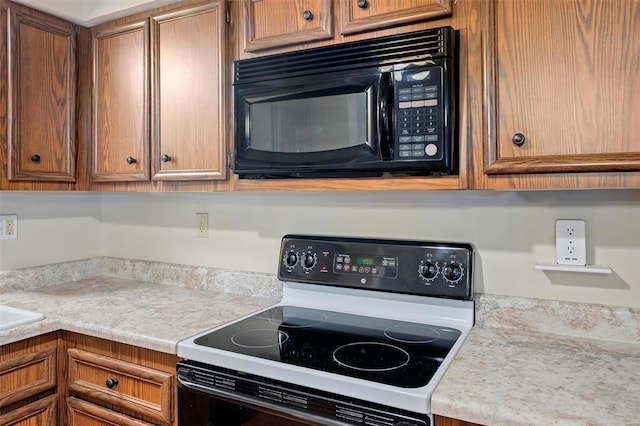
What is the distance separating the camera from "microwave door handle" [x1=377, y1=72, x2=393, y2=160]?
1210mm

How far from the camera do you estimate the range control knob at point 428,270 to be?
4.67 feet

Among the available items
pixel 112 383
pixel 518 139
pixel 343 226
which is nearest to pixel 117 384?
pixel 112 383

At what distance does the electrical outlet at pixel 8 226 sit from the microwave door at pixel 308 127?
115 centimetres

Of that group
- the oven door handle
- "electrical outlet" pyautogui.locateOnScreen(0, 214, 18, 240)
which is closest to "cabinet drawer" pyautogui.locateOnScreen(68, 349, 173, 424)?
the oven door handle

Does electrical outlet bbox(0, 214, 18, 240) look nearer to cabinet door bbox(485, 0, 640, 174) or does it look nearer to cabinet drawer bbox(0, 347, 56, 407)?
cabinet drawer bbox(0, 347, 56, 407)

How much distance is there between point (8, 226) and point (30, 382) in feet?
2.59

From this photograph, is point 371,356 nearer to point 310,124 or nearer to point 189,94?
point 310,124

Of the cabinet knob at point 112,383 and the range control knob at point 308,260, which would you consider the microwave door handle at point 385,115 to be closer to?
the range control knob at point 308,260

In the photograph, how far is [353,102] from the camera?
1.27 metres

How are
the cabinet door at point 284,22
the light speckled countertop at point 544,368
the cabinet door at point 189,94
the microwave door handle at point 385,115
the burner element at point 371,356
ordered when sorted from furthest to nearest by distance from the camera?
1. the cabinet door at point 189,94
2. the cabinet door at point 284,22
3. the microwave door handle at point 385,115
4. the burner element at point 371,356
5. the light speckled countertop at point 544,368

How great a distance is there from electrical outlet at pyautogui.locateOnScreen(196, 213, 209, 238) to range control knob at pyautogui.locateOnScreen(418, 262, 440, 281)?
98 cm

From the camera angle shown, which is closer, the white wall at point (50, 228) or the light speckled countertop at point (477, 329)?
the light speckled countertop at point (477, 329)

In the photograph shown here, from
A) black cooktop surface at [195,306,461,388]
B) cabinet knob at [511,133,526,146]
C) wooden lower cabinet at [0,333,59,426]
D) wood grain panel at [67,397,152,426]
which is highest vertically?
cabinet knob at [511,133,526,146]

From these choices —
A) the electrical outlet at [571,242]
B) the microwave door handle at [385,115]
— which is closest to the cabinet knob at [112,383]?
the microwave door handle at [385,115]
